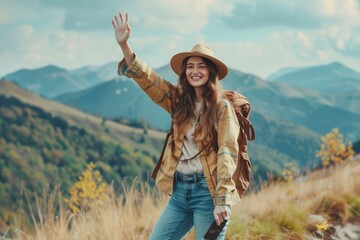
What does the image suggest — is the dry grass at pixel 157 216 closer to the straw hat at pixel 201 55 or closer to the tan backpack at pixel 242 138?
the tan backpack at pixel 242 138

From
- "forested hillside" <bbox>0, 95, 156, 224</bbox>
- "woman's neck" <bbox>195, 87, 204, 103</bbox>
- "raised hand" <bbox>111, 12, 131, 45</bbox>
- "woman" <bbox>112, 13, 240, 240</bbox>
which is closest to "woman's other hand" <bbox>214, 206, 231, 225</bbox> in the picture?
"woman" <bbox>112, 13, 240, 240</bbox>

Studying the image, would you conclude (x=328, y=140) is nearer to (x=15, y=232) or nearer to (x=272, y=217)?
(x=272, y=217)

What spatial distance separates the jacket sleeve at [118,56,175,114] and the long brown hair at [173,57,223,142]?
0.07 meters

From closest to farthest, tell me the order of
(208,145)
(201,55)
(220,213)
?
(220,213) < (208,145) < (201,55)

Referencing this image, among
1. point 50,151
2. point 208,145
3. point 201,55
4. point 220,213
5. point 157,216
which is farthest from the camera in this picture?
→ point 50,151

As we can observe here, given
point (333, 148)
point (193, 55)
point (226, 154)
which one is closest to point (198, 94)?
point (193, 55)

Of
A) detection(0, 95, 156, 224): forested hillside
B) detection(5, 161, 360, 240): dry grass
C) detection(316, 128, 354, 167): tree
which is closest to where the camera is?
detection(5, 161, 360, 240): dry grass

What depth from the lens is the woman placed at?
2.65m

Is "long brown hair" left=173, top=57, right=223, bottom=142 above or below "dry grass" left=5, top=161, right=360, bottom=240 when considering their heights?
above

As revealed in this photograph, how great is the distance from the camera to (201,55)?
2.85 meters

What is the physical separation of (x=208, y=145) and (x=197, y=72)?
17.8 inches

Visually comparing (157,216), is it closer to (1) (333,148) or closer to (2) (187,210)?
(2) (187,210)

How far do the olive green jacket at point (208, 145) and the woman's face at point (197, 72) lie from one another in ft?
0.51

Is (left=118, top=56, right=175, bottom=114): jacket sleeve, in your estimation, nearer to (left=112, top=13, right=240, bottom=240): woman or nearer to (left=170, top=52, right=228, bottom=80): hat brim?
(left=112, top=13, right=240, bottom=240): woman
